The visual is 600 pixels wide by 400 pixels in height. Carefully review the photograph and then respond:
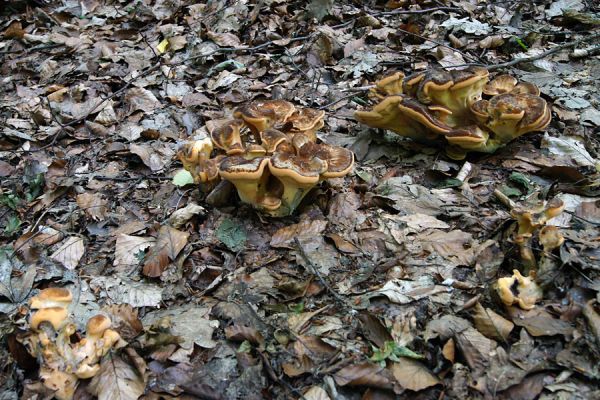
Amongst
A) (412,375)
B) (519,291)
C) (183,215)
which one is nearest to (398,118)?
(519,291)

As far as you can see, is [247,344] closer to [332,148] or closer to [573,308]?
[332,148]

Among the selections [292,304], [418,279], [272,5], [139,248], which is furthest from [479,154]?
[272,5]

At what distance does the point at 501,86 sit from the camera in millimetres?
4457

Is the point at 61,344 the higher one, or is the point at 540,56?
the point at 540,56

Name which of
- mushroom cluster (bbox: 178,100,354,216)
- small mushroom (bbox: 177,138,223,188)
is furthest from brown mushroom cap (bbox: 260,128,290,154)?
small mushroom (bbox: 177,138,223,188)

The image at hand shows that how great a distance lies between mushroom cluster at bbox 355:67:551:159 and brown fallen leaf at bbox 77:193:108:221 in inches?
102

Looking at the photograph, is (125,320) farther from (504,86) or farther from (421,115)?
(504,86)

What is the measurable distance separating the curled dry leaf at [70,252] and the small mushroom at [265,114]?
1764mm

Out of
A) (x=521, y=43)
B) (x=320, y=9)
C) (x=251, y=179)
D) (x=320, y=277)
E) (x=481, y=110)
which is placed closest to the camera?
(x=320, y=277)

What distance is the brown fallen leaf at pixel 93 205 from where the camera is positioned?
438 centimetres

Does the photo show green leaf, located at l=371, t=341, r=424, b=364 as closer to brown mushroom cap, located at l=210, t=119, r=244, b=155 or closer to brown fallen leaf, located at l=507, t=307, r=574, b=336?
brown fallen leaf, located at l=507, t=307, r=574, b=336

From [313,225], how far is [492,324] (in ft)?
5.22

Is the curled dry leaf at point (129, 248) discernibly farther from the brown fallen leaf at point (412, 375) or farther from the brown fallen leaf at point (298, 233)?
the brown fallen leaf at point (412, 375)

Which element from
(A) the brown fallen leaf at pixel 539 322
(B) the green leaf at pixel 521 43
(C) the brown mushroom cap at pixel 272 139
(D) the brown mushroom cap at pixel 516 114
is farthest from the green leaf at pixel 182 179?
(B) the green leaf at pixel 521 43
